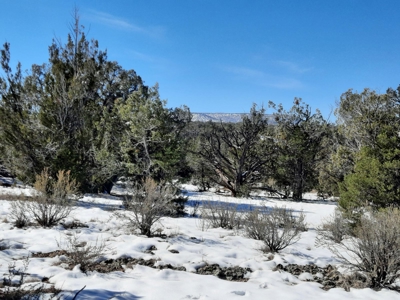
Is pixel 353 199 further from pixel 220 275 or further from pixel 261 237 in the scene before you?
pixel 220 275

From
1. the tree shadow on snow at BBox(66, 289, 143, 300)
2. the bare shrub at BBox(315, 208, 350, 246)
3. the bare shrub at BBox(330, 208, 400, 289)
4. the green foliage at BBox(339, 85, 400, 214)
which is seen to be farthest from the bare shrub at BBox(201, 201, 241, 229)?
the tree shadow on snow at BBox(66, 289, 143, 300)

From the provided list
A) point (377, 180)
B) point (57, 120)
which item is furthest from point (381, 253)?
point (57, 120)

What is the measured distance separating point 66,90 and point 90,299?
1037 cm

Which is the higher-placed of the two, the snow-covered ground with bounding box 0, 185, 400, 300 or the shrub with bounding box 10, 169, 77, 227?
the shrub with bounding box 10, 169, 77, 227

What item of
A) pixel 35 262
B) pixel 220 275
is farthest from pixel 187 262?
pixel 35 262

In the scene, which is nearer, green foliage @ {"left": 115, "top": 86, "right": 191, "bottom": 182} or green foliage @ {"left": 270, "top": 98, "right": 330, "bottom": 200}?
green foliage @ {"left": 115, "top": 86, "right": 191, "bottom": 182}

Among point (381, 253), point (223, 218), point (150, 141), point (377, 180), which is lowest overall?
point (223, 218)

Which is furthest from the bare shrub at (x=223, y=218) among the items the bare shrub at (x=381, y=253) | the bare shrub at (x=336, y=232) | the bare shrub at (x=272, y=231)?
the bare shrub at (x=381, y=253)

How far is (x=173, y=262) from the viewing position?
5676mm

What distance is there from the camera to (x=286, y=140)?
20.7m

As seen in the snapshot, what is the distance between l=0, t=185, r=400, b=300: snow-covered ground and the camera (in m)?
4.32

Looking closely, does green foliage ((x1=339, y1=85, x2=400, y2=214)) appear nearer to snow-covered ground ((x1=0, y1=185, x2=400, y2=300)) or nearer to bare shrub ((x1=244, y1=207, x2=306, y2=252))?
snow-covered ground ((x1=0, y1=185, x2=400, y2=300))

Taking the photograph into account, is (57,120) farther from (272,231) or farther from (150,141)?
(272,231)

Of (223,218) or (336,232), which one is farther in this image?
(223,218)
